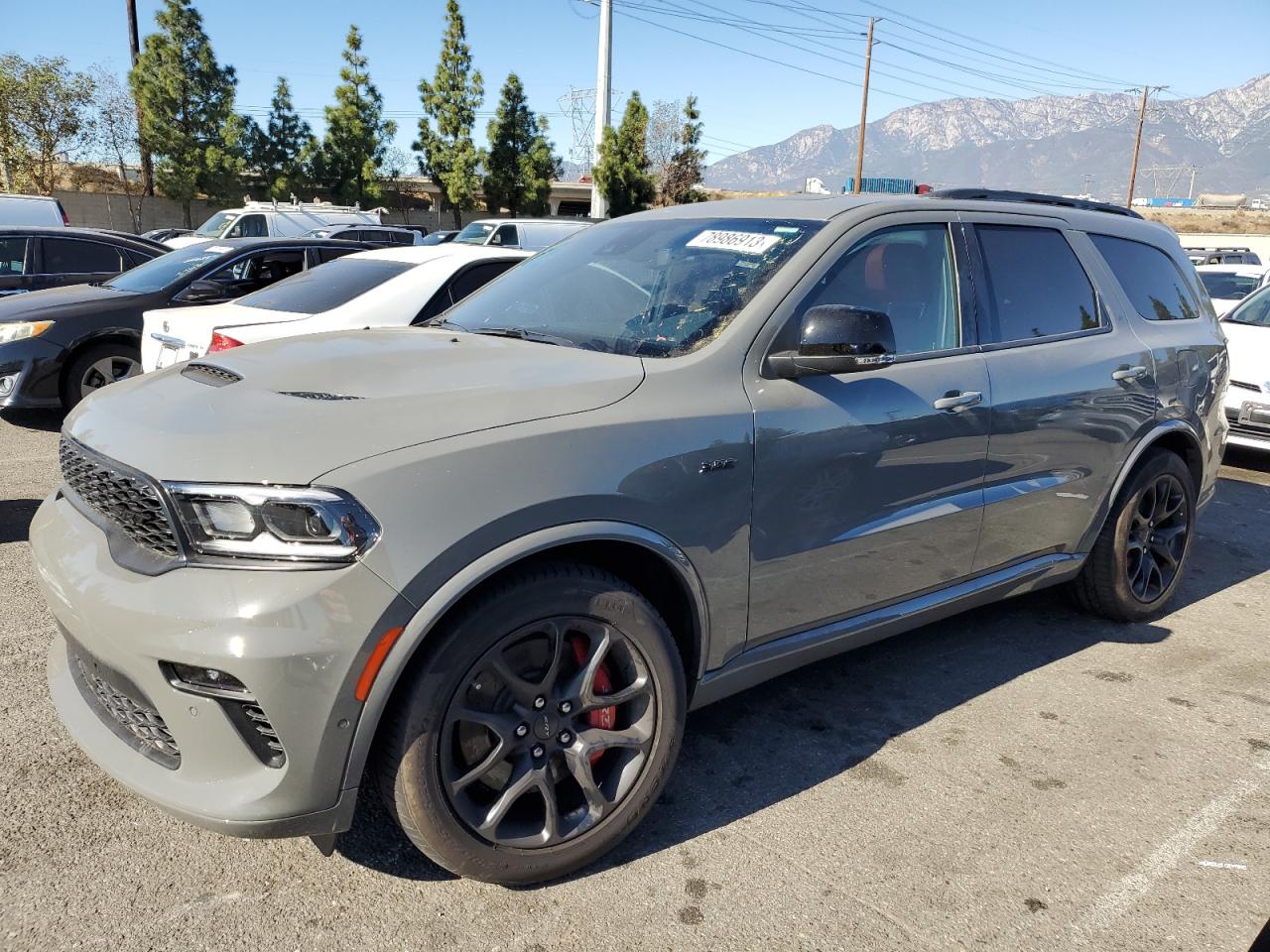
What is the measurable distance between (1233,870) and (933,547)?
49.6 inches

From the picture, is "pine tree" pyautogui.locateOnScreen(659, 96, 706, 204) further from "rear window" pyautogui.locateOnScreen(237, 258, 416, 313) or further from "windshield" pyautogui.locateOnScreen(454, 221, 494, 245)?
"rear window" pyautogui.locateOnScreen(237, 258, 416, 313)

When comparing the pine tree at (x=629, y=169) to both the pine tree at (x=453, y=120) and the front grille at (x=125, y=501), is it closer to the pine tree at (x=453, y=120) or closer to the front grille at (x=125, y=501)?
the pine tree at (x=453, y=120)

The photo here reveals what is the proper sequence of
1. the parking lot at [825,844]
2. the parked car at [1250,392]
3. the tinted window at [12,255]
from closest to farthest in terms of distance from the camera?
the parking lot at [825,844], the parked car at [1250,392], the tinted window at [12,255]

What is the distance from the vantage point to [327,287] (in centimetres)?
666

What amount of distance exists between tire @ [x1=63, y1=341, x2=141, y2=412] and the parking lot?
4294 millimetres

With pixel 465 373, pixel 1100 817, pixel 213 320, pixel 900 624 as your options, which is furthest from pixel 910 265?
pixel 213 320

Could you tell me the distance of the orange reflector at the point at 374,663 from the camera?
207 centimetres

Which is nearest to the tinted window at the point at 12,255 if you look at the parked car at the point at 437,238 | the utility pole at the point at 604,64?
the parked car at the point at 437,238

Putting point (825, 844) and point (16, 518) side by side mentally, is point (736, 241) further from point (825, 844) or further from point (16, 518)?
point (16, 518)

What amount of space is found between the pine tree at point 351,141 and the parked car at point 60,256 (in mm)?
33859

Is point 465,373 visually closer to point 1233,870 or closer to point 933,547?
point 933,547

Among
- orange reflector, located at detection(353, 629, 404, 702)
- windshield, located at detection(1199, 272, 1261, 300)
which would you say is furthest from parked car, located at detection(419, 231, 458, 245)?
orange reflector, located at detection(353, 629, 404, 702)

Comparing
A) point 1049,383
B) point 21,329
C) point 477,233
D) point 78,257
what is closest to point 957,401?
point 1049,383

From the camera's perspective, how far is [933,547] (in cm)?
335
